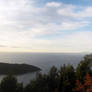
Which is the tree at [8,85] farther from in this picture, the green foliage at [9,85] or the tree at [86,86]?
the tree at [86,86]

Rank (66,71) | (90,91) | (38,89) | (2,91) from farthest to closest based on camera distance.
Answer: (66,71), (38,89), (2,91), (90,91)

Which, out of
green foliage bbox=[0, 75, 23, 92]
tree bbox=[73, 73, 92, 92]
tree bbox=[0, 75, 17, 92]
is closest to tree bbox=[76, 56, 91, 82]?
tree bbox=[73, 73, 92, 92]

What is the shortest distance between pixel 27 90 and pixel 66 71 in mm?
7171

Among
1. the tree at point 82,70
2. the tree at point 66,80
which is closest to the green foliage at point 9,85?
the tree at point 66,80

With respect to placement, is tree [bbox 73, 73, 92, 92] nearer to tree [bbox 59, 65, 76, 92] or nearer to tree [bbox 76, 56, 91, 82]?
tree [bbox 59, 65, 76, 92]

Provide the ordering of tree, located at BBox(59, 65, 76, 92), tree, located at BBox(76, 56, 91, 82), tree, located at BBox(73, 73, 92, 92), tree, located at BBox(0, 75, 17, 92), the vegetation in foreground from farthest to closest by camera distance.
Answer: tree, located at BBox(76, 56, 91, 82) → tree, located at BBox(59, 65, 76, 92) → the vegetation in foreground → tree, located at BBox(0, 75, 17, 92) → tree, located at BBox(73, 73, 92, 92)

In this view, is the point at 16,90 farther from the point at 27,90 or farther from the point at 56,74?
the point at 56,74

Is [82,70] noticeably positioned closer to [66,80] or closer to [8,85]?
[66,80]

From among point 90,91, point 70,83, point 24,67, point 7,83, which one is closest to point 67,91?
point 70,83

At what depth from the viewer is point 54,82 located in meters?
21.0

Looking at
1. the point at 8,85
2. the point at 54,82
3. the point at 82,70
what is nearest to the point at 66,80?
the point at 54,82

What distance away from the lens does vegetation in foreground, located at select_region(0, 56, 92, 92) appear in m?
18.2

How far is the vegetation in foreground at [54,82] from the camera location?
18.2 metres

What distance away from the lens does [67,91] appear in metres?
19.9
